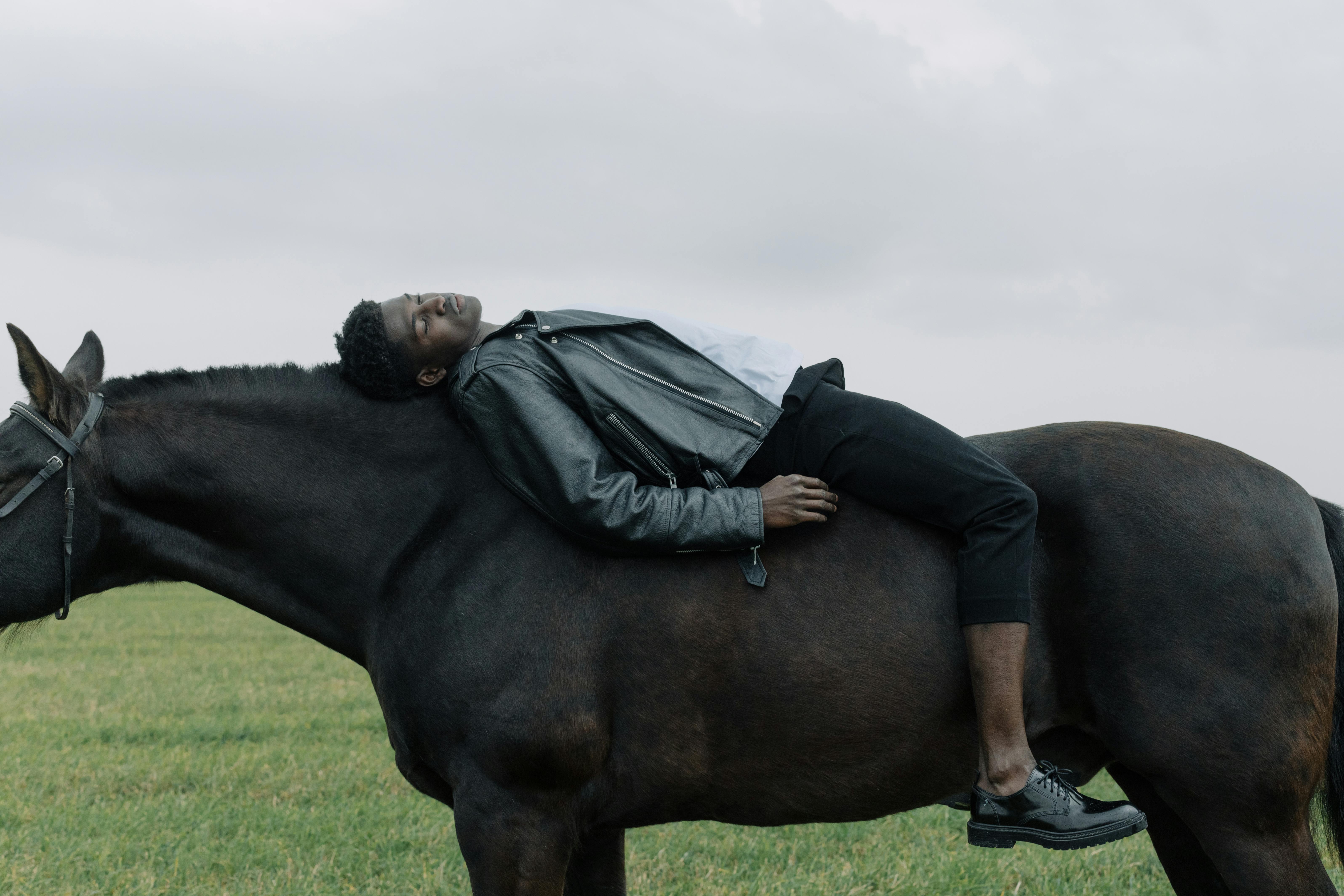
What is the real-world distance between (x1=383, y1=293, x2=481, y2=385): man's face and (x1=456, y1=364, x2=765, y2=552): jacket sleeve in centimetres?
32

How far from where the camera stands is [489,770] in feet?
10.2

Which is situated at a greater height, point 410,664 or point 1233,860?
point 410,664

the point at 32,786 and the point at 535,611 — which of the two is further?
the point at 32,786

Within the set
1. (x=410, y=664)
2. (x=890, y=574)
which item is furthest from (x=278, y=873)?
(x=890, y=574)

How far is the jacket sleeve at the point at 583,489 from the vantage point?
312cm

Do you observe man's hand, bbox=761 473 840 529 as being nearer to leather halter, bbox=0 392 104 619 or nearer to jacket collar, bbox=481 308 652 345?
jacket collar, bbox=481 308 652 345

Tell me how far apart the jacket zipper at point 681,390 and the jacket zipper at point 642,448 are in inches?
6.4

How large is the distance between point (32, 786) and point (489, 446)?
5765 millimetres

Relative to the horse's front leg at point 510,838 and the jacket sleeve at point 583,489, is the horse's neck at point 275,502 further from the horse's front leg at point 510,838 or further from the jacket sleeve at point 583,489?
the horse's front leg at point 510,838

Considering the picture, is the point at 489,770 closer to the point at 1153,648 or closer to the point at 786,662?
the point at 786,662

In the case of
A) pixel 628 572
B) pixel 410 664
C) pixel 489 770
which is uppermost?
pixel 628 572

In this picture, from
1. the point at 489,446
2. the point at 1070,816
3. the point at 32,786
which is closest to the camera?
the point at 1070,816

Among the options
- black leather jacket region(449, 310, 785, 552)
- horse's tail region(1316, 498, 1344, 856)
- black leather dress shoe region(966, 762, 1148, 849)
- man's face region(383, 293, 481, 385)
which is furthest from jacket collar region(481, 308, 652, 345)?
horse's tail region(1316, 498, 1344, 856)

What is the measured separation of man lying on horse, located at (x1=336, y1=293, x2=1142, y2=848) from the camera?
310 centimetres
